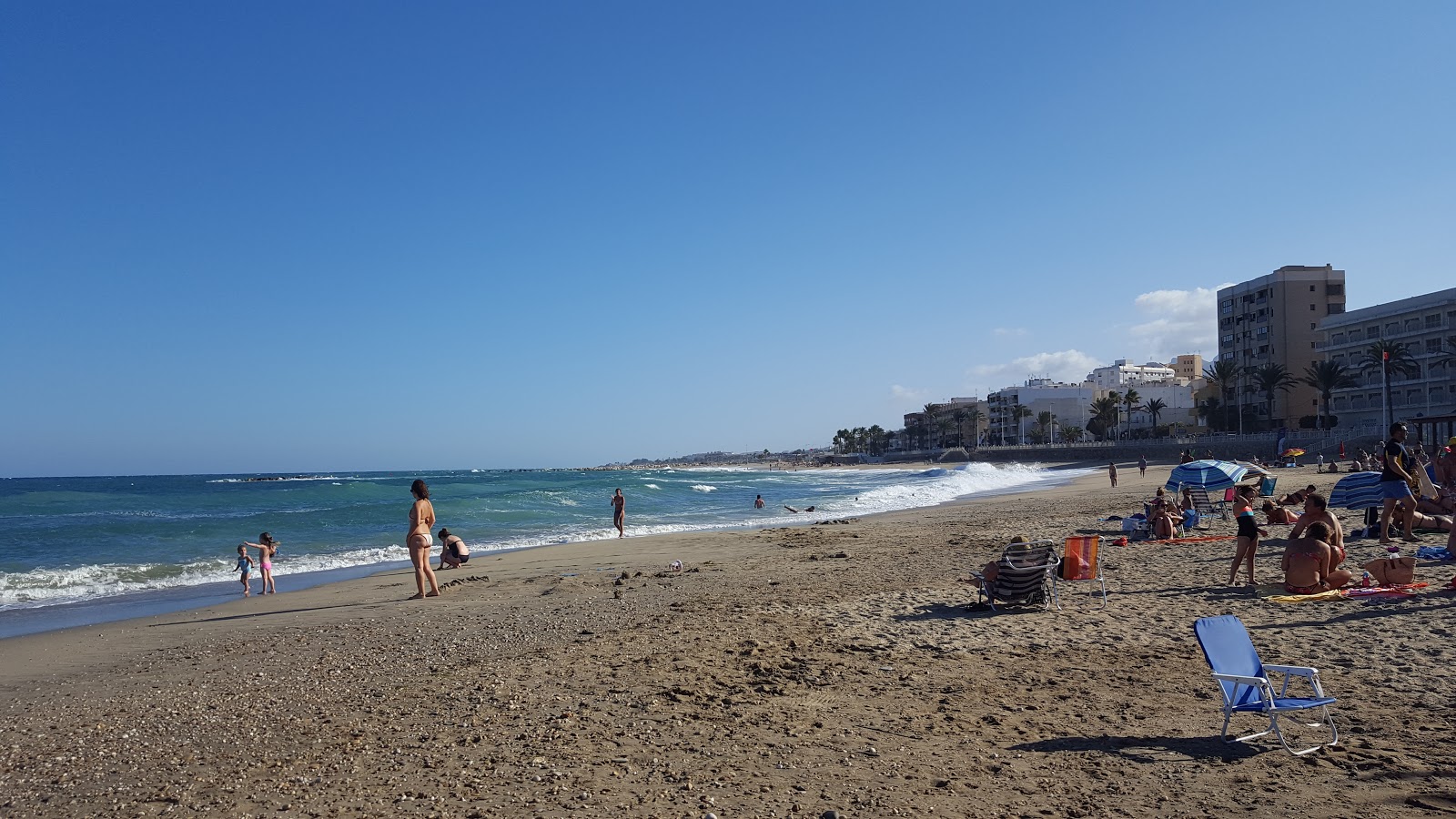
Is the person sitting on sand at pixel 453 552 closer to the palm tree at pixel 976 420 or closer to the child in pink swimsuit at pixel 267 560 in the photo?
the child in pink swimsuit at pixel 267 560

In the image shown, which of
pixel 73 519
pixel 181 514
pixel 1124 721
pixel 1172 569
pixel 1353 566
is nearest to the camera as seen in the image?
pixel 1124 721

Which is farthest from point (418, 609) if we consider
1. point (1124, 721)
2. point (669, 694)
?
point (1124, 721)

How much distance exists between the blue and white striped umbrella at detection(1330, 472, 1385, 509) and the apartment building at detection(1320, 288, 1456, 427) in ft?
187

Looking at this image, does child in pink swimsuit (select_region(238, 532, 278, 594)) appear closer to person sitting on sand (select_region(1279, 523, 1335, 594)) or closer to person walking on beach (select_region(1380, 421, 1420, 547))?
person sitting on sand (select_region(1279, 523, 1335, 594))

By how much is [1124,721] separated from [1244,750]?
28.1 inches

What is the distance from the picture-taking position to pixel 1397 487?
460 inches

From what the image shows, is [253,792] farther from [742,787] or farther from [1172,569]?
[1172,569]

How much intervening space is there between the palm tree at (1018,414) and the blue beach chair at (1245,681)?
409 feet

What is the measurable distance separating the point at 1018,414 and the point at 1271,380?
2144 inches

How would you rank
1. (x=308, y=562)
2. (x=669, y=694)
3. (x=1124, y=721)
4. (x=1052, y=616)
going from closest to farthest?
(x=1124, y=721) < (x=669, y=694) < (x=1052, y=616) < (x=308, y=562)

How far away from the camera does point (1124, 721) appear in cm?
541

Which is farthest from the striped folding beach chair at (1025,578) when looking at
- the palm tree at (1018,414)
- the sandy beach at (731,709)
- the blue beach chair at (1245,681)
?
the palm tree at (1018,414)

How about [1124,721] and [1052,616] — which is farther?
[1052,616]

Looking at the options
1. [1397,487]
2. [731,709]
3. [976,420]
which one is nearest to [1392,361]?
[1397,487]
